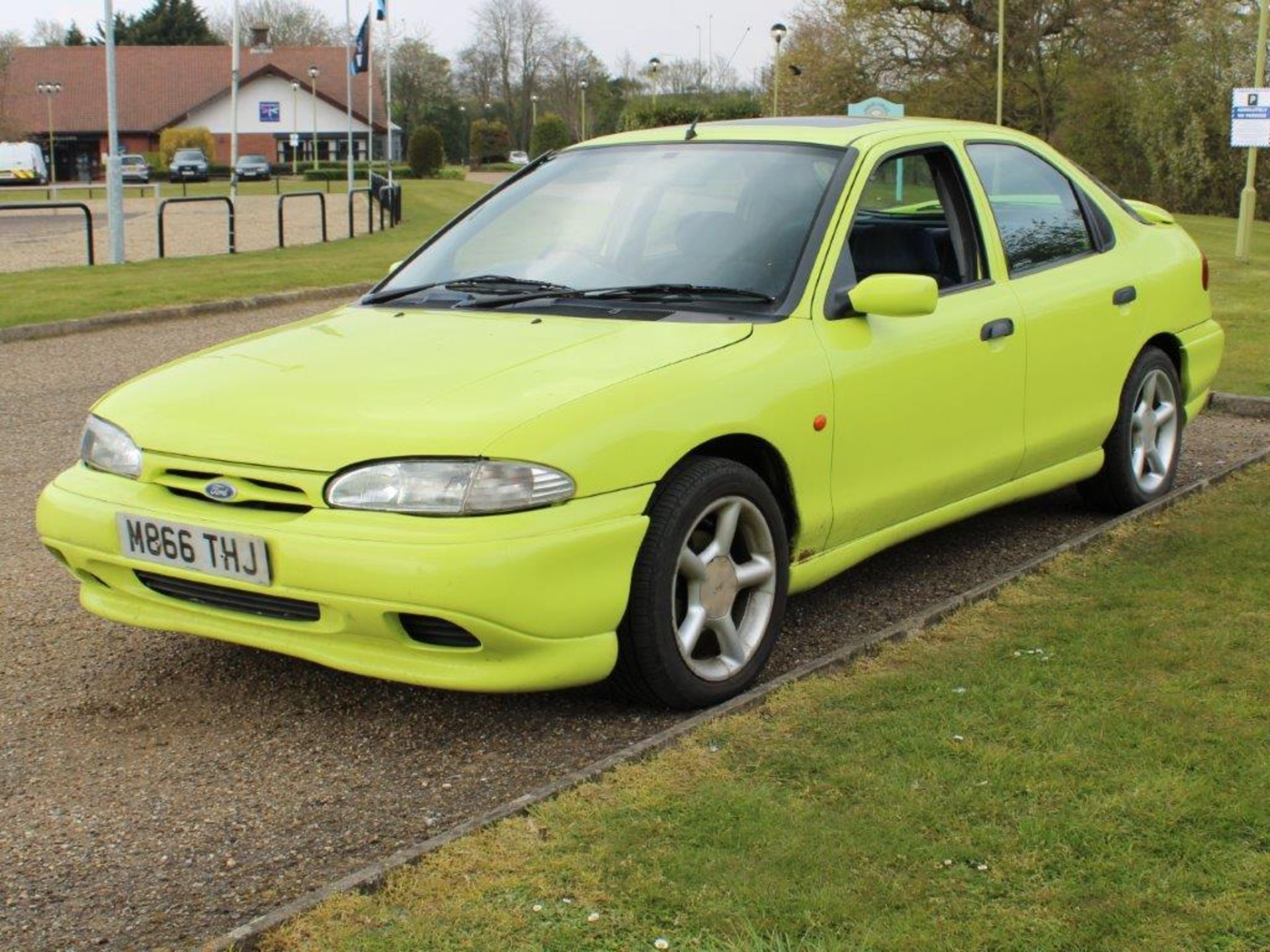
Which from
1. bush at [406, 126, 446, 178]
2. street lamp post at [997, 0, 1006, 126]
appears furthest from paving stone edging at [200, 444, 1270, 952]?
bush at [406, 126, 446, 178]

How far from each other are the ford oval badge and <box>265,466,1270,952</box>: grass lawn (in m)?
1.21

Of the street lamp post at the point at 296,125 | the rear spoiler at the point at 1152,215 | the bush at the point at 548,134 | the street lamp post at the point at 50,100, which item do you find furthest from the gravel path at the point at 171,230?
the street lamp post at the point at 296,125

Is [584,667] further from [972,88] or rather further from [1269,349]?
[972,88]

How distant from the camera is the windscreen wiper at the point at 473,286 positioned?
5152 millimetres

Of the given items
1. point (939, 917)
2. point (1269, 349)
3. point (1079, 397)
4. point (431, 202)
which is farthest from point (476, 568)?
point (431, 202)

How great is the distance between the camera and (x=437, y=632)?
3996mm

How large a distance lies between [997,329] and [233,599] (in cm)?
277

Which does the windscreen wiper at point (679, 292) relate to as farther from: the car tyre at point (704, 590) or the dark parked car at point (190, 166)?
the dark parked car at point (190, 166)

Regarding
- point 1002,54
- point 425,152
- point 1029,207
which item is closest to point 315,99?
point 425,152

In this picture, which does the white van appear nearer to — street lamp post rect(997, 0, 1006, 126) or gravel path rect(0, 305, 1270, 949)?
street lamp post rect(997, 0, 1006, 126)

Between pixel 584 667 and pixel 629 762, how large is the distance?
1.03 feet

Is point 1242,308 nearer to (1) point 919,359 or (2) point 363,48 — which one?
(1) point 919,359

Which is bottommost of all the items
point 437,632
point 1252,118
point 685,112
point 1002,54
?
point 437,632

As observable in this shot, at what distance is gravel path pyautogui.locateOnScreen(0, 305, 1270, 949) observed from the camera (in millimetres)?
3385
